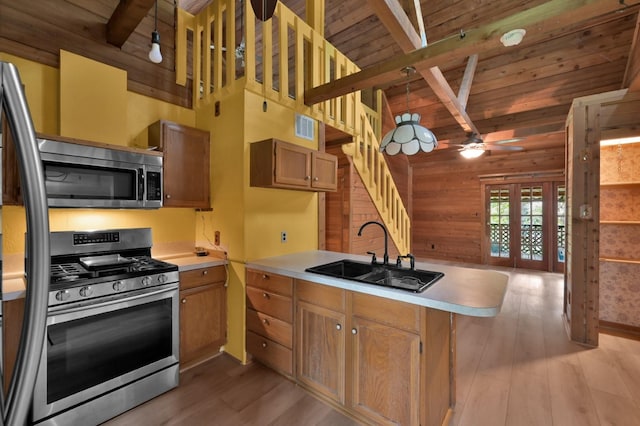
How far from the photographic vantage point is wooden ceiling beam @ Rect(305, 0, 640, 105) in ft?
6.18

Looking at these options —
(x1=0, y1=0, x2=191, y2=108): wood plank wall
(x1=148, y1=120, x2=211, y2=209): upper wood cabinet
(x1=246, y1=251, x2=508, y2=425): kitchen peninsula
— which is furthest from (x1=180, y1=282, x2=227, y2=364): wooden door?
(x1=0, y1=0, x2=191, y2=108): wood plank wall

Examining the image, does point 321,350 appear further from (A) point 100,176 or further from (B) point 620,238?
(B) point 620,238

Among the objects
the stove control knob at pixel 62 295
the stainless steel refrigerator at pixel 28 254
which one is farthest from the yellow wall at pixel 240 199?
the stainless steel refrigerator at pixel 28 254

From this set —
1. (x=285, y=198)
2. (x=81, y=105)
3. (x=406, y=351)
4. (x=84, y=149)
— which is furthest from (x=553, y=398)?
(x=81, y=105)

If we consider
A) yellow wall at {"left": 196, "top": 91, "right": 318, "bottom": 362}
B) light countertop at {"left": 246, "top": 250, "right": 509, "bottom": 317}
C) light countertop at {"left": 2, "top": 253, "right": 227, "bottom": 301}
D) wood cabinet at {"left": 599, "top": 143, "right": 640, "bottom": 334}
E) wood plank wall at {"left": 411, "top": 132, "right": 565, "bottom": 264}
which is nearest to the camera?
light countertop at {"left": 246, "top": 250, "right": 509, "bottom": 317}

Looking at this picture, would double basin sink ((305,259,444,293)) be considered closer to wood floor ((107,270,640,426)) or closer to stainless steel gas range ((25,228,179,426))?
wood floor ((107,270,640,426))

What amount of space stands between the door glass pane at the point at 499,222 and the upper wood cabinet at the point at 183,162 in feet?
21.6

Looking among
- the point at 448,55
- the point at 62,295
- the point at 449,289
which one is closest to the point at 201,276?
the point at 62,295

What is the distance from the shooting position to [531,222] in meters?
6.56

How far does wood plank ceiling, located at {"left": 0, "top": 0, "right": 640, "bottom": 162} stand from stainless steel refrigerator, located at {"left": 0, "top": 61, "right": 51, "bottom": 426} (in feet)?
7.18

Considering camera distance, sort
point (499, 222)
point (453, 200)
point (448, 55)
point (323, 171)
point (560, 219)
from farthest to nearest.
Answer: point (453, 200) → point (499, 222) → point (560, 219) → point (323, 171) → point (448, 55)

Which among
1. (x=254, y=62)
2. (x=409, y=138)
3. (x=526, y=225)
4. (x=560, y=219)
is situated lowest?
(x=526, y=225)

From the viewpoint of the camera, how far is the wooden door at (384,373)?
1.68 metres

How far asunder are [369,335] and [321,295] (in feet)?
1.43
